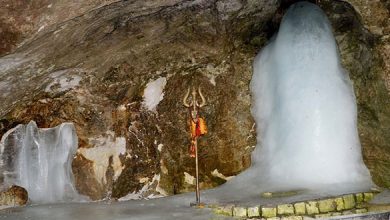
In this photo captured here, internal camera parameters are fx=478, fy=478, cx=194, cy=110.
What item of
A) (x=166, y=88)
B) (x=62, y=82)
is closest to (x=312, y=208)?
(x=166, y=88)

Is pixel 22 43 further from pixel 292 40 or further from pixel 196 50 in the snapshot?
pixel 292 40

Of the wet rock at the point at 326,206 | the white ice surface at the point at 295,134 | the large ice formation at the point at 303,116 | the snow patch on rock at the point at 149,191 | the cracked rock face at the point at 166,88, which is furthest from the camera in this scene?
the snow patch on rock at the point at 149,191

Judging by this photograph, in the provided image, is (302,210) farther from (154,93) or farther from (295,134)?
(154,93)

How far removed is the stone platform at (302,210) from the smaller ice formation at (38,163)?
4.07 meters

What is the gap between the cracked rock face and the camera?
29.4ft

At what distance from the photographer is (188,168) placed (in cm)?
978

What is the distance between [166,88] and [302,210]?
4.68 meters

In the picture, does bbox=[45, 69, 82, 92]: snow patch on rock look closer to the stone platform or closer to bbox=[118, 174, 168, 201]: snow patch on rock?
bbox=[118, 174, 168, 201]: snow patch on rock

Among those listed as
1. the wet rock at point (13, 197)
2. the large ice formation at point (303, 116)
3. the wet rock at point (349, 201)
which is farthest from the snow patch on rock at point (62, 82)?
the wet rock at point (349, 201)

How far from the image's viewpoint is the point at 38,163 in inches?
379

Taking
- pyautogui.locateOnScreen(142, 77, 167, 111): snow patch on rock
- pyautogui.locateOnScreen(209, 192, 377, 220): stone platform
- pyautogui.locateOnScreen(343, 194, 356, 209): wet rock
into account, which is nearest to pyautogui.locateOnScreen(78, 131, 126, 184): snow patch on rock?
pyautogui.locateOnScreen(142, 77, 167, 111): snow patch on rock

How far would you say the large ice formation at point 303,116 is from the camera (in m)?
8.25

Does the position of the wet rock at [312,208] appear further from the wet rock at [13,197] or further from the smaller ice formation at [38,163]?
the wet rock at [13,197]

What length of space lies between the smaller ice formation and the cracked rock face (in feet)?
0.68
